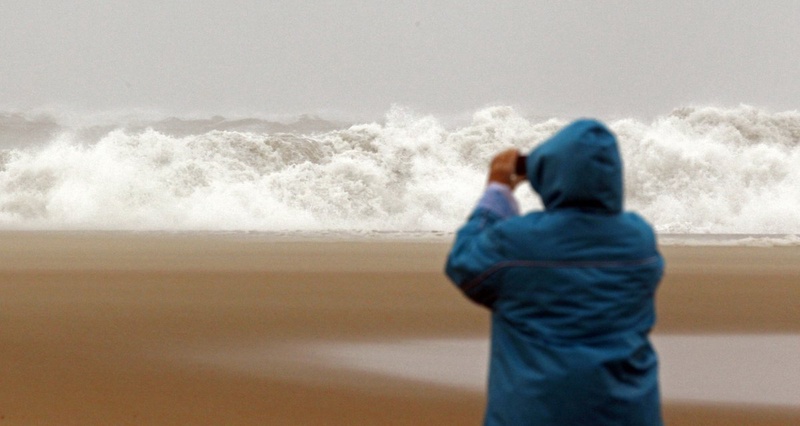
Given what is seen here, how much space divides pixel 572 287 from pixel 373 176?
66.4 feet

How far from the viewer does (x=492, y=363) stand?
1.95 m

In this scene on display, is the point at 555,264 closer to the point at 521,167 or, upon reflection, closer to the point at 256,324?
the point at 521,167

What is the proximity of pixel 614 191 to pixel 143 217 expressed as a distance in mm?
19308

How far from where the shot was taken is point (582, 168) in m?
1.82

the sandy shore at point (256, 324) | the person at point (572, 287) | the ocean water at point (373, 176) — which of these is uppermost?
the person at point (572, 287)

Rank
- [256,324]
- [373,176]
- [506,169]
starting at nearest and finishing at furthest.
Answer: [506,169]
[256,324]
[373,176]

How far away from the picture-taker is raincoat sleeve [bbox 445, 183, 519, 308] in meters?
1.86

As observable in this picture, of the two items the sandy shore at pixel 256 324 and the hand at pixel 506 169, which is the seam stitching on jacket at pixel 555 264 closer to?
the hand at pixel 506 169

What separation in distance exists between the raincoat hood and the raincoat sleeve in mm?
140

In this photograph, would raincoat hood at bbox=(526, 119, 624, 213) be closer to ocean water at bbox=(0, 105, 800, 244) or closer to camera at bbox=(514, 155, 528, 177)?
camera at bbox=(514, 155, 528, 177)

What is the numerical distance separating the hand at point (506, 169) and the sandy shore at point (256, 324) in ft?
8.04

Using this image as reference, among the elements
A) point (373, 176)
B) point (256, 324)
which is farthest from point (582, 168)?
point (373, 176)

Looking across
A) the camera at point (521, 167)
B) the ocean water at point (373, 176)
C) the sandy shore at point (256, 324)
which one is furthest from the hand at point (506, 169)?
the ocean water at point (373, 176)

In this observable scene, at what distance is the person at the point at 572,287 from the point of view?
1.82m
